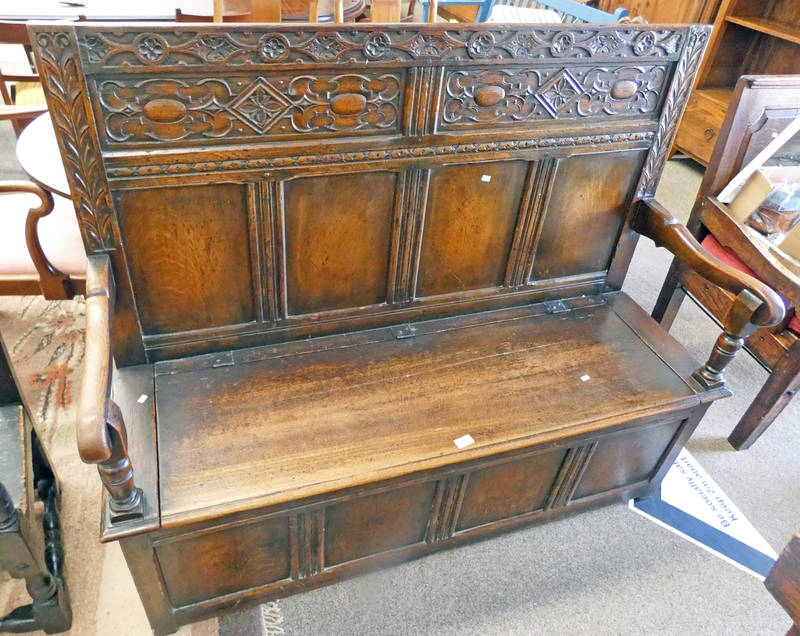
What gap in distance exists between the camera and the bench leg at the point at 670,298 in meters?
2.17

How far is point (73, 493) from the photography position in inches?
67.5

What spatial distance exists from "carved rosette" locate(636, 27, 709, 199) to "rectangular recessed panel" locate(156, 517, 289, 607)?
1279mm

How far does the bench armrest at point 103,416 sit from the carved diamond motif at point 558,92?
1.03m

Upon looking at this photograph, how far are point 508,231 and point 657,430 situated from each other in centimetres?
65

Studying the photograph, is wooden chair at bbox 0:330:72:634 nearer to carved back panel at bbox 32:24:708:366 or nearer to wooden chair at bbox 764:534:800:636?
carved back panel at bbox 32:24:708:366

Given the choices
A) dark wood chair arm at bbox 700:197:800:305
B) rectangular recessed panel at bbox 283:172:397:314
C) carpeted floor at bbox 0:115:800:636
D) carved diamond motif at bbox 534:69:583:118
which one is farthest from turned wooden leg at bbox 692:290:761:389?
rectangular recessed panel at bbox 283:172:397:314

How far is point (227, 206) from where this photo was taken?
1.29 m

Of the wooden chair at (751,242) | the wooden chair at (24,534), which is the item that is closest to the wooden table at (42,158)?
the wooden chair at (24,534)

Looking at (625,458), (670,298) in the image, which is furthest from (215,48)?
(670,298)

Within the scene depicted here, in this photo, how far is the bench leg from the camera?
2170 mm

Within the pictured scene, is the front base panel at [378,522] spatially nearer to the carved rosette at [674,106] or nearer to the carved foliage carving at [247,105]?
the carved rosette at [674,106]

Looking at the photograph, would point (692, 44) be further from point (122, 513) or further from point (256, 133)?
point (122, 513)

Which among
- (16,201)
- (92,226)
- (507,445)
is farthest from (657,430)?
(16,201)

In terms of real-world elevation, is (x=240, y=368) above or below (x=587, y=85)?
below
